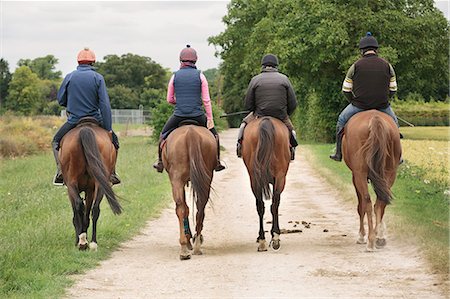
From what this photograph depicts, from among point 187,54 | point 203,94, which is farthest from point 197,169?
point 187,54

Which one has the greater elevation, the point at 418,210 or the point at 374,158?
the point at 374,158

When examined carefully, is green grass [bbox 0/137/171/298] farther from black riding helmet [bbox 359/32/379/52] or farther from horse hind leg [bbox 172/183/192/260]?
black riding helmet [bbox 359/32/379/52]

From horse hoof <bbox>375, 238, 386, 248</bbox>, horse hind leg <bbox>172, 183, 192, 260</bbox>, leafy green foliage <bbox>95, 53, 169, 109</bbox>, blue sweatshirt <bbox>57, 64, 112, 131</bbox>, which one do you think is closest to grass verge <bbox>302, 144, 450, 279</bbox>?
horse hoof <bbox>375, 238, 386, 248</bbox>

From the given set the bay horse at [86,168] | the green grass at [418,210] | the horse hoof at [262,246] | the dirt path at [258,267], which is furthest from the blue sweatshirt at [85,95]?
the green grass at [418,210]

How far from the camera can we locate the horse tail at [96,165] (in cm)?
1270

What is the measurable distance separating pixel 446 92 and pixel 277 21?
28.8 meters

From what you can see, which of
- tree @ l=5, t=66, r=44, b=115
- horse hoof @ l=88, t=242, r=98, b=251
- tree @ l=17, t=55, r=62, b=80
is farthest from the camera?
tree @ l=17, t=55, r=62, b=80

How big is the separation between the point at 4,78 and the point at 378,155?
93018 mm

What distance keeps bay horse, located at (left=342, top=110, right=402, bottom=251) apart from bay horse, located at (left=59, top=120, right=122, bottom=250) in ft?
11.7

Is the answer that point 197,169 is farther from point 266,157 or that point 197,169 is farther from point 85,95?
point 85,95

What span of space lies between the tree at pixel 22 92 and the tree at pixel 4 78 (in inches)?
69.3

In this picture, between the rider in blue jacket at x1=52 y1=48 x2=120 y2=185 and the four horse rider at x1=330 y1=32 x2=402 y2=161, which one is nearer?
the rider in blue jacket at x1=52 y1=48 x2=120 y2=185

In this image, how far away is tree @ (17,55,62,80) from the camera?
157625mm

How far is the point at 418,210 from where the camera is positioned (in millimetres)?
16453
